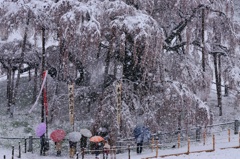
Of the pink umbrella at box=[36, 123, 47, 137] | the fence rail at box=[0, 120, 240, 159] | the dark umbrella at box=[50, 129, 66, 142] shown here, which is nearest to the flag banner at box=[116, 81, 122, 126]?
the fence rail at box=[0, 120, 240, 159]

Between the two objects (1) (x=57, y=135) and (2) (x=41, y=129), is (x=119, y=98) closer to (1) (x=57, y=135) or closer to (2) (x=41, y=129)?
(1) (x=57, y=135)

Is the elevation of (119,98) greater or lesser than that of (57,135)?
greater

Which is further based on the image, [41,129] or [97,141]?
[41,129]

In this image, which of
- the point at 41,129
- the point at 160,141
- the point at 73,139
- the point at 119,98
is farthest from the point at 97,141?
the point at 160,141

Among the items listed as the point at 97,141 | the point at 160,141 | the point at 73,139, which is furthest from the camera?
the point at 160,141

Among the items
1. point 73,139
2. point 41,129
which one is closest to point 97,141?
point 73,139

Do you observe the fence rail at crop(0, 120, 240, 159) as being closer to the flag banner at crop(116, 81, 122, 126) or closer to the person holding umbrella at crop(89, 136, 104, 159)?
the person holding umbrella at crop(89, 136, 104, 159)

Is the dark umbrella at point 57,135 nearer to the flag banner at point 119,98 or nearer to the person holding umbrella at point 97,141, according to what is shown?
the person holding umbrella at point 97,141

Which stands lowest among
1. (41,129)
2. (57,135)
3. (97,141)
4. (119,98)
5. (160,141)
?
(160,141)

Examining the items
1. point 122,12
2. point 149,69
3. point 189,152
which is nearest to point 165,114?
point 149,69

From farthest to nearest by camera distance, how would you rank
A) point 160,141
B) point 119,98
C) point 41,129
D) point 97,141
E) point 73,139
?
point 160,141
point 41,129
point 119,98
point 73,139
point 97,141

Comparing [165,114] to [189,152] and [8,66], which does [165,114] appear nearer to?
[189,152]

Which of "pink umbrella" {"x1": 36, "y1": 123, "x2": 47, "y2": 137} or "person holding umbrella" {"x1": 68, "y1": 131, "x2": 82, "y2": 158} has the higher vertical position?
"pink umbrella" {"x1": 36, "y1": 123, "x2": 47, "y2": 137}

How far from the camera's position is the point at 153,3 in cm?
2516
